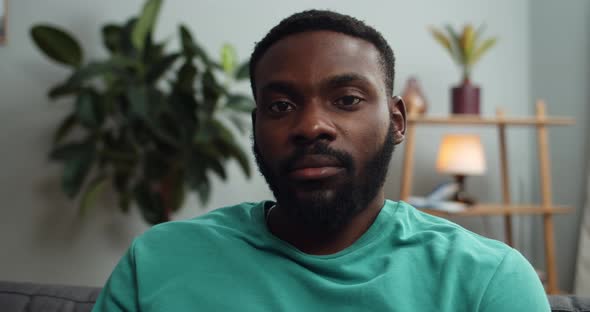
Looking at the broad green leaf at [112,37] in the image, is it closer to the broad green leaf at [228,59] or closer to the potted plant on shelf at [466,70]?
the broad green leaf at [228,59]

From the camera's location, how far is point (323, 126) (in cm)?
82

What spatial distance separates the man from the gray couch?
15cm

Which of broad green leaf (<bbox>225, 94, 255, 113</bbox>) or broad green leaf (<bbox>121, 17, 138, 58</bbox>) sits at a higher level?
Answer: broad green leaf (<bbox>121, 17, 138, 58</bbox>)

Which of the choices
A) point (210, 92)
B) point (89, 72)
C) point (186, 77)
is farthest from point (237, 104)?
point (89, 72)

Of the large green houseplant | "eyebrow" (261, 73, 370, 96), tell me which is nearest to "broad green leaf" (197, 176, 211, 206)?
the large green houseplant

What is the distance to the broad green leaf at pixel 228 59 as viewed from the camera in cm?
285

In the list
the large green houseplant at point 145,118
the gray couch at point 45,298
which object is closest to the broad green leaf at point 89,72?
the large green houseplant at point 145,118

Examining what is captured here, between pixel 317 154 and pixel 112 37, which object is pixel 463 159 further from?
pixel 317 154

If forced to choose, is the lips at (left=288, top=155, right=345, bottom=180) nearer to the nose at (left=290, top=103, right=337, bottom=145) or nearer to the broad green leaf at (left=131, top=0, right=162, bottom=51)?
the nose at (left=290, top=103, right=337, bottom=145)

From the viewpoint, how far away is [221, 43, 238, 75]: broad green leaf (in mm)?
2848

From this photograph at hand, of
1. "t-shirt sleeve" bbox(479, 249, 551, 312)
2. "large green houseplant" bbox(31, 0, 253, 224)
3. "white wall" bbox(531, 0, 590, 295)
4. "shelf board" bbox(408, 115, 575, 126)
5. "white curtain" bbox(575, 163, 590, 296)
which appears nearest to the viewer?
"t-shirt sleeve" bbox(479, 249, 551, 312)

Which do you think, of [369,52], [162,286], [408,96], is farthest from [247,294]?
[408,96]

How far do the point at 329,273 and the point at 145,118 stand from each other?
70.6 inches

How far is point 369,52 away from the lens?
897 mm
